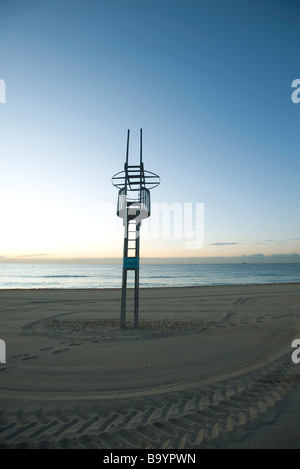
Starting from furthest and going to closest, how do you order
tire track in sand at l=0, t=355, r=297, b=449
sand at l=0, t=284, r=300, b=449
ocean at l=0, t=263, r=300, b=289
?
ocean at l=0, t=263, r=300, b=289
sand at l=0, t=284, r=300, b=449
tire track in sand at l=0, t=355, r=297, b=449

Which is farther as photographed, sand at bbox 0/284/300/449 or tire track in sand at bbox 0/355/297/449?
sand at bbox 0/284/300/449

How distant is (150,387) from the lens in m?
5.12

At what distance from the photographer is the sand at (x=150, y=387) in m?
3.57

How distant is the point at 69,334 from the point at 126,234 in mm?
4078

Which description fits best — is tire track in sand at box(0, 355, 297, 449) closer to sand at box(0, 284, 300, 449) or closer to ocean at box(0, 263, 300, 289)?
sand at box(0, 284, 300, 449)

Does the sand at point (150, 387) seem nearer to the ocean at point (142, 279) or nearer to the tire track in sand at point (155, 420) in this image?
the tire track in sand at point (155, 420)

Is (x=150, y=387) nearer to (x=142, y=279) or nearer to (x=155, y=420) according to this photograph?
(x=155, y=420)

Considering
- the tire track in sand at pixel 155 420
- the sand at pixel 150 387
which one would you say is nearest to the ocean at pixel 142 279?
the sand at pixel 150 387

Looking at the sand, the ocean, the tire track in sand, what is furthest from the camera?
the ocean

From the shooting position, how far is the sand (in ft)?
11.7

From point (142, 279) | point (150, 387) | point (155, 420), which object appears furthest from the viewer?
point (142, 279)

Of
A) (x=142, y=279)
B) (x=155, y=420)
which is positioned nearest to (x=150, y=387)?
(x=155, y=420)

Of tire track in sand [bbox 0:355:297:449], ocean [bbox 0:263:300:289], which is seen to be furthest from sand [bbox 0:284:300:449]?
ocean [bbox 0:263:300:289]
